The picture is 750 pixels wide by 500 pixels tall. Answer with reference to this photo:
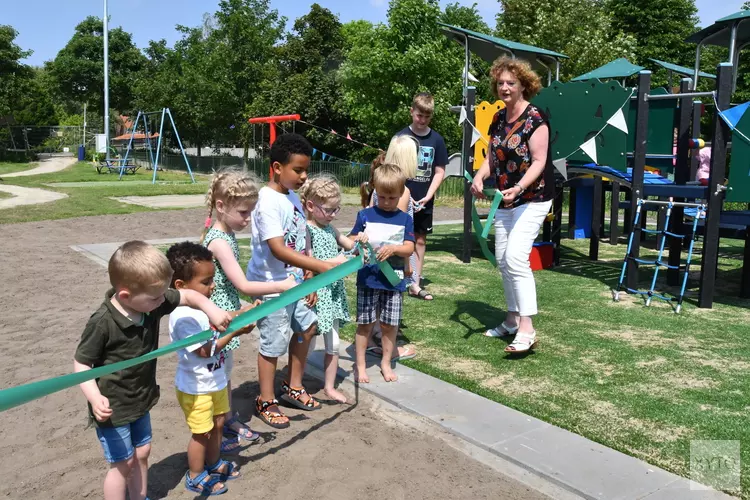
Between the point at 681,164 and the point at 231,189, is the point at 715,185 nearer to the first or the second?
the point at 681,164

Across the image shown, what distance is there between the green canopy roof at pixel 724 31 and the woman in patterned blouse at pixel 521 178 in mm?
4574

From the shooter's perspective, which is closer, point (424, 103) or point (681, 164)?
point (424, 103)

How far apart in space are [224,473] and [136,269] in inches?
50.6

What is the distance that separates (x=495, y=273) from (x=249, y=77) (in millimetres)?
32145

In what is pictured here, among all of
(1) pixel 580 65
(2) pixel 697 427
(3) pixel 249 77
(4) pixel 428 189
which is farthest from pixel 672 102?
(3) pixel 249 77

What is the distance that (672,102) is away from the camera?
331 inches

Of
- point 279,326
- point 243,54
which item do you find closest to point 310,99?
point 243,54

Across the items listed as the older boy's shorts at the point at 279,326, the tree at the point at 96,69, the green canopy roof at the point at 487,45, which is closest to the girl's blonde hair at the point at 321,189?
the older boy's shorts at the point at 279,326

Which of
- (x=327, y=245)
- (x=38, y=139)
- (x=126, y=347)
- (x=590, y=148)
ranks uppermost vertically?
(x=38, y=139)

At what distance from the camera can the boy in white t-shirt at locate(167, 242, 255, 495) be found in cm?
286

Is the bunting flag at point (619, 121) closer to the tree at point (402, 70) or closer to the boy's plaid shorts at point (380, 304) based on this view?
the boy's plaid shorts at point (380, 304)

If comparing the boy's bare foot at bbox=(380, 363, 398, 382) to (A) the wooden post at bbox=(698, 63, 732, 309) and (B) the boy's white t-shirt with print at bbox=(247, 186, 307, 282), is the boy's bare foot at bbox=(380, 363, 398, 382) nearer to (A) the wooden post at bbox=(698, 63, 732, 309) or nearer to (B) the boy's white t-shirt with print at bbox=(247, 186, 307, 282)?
(B) the boy's white t-shirt with print at bbox=(247, 186, 307, 282)

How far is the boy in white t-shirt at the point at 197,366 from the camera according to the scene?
286 cm

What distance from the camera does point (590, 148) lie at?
7.96 metres
